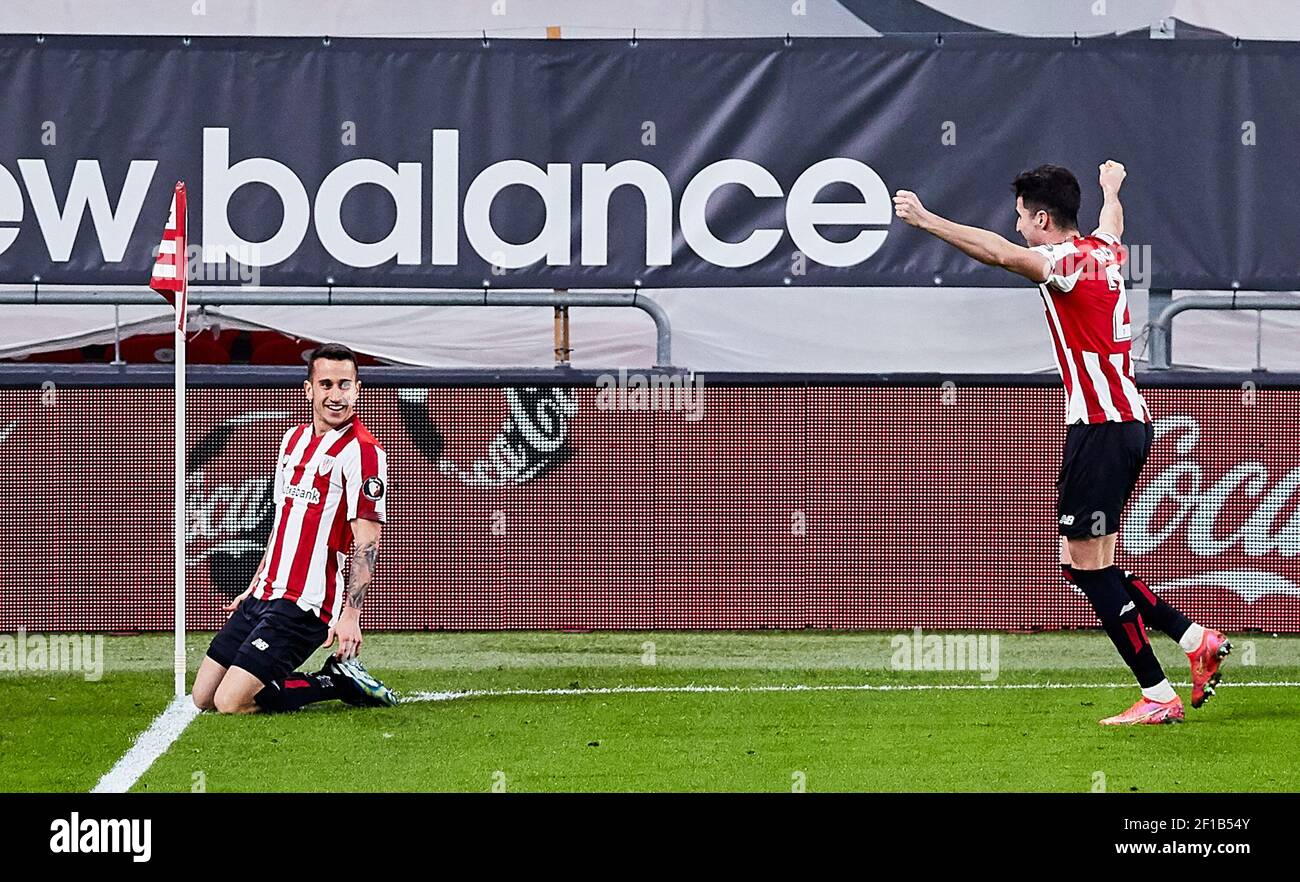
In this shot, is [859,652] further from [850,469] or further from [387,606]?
[387,606]

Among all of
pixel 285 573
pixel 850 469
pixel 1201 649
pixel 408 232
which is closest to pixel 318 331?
pixel 408 232

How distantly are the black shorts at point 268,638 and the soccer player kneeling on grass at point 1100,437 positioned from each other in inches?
111

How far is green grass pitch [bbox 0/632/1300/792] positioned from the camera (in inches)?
227

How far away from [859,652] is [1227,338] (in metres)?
5.42

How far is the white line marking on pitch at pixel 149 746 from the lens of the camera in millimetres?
5727

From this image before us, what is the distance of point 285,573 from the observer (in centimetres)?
718

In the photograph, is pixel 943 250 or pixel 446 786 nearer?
pixel 446 786

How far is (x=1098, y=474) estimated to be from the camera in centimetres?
666

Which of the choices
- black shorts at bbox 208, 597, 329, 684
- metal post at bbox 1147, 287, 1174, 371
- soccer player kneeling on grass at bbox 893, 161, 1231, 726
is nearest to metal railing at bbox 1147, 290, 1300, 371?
metal post at bbox 1147, 287, 1174, 371

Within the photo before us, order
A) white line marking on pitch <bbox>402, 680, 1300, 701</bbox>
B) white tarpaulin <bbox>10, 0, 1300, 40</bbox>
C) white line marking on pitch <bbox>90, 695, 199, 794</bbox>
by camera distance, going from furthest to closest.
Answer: white tarpaulin <bbox>10, 0, 1300, 40</bbox> → white line marking on pitch <bbox>402, 680, 1300, 701</bbox> → white line marking on pitch <bbox>90, 695, 199, 794</bbox>

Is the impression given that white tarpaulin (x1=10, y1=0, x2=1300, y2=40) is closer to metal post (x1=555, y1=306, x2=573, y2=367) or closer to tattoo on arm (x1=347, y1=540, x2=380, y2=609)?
metal post (x1=555, y1=306, x2=573, y2=367)

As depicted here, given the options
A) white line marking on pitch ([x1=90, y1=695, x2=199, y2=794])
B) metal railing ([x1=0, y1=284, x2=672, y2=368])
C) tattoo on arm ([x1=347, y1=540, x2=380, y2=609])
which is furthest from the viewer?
metal railing ([x1=0, y1=284, x2=672, y2=368])

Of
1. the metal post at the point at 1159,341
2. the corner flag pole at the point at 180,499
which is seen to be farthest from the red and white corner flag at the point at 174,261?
the metal post at the point at 1159,341

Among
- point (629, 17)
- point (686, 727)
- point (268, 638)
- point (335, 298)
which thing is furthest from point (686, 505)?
point (629, 17)
